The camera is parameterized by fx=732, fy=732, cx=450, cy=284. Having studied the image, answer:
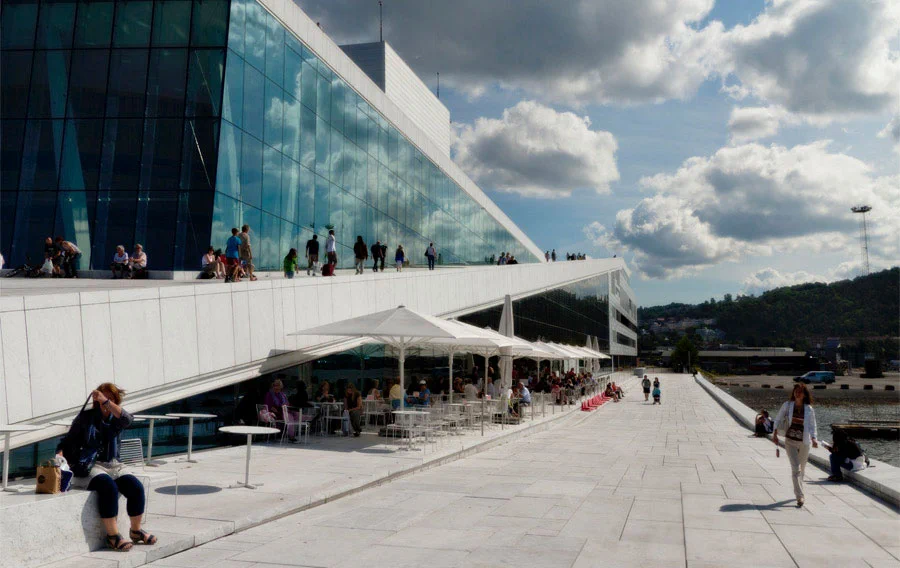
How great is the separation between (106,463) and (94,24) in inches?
734

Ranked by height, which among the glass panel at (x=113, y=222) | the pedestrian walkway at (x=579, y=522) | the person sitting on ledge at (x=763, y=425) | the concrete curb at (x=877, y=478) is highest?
the glass panel at (x=113, y=222)

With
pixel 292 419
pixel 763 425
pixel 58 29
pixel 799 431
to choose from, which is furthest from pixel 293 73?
pixel 799 431

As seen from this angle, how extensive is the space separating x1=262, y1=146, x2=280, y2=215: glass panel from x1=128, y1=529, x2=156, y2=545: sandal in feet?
56.4

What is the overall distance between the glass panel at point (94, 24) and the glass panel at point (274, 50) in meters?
4.53

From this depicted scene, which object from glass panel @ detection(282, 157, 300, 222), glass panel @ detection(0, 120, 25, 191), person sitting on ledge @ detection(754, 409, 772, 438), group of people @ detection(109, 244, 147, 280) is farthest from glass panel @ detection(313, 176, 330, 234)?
person sitting on ledge @ detection(754, 409, 772, 438)

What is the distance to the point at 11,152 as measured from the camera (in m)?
21.2

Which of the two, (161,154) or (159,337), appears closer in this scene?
(159,337)

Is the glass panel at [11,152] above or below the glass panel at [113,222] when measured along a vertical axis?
above

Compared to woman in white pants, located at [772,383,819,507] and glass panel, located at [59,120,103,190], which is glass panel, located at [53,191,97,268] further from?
woman in white pants, located at [772,383,819,507]

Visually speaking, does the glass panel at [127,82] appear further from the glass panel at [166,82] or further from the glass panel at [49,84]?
the glass panel at [49,84]

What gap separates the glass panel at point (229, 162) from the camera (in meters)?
20.8

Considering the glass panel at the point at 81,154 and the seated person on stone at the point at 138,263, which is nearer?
the seated person on stone at the point at 138,263

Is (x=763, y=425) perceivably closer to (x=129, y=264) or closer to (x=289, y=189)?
(x=289, y=189)

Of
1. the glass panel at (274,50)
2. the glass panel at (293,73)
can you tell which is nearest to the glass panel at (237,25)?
the glass panel at (274,50)
